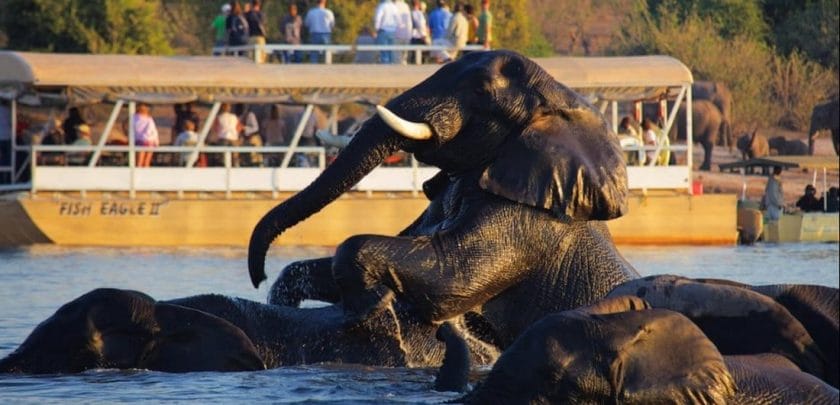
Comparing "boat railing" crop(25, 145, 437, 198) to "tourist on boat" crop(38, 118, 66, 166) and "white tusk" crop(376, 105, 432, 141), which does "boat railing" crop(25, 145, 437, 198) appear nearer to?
"tourist on boat" crop(38, 118, 66, 166)

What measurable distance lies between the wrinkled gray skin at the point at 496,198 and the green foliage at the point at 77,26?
3182 cm

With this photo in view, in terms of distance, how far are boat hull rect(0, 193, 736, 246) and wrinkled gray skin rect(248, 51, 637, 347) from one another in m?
17.2

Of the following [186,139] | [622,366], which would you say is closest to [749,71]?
[186,139]

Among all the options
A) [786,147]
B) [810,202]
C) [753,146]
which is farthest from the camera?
[786,147]

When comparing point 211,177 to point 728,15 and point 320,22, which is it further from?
point 728,15

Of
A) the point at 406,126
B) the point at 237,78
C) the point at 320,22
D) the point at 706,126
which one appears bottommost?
the point at 706,126

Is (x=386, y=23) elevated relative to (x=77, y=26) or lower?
elevated

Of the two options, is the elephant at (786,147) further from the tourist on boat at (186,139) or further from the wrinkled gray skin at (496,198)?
the wrinkled gray skin at (496,198)

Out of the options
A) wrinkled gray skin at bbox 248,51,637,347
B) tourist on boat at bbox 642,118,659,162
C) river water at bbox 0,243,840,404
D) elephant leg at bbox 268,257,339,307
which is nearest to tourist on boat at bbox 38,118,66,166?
river water at bbox 0,243,840,404

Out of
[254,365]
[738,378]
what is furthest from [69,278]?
[738,378]

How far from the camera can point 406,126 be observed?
1024 centimetres

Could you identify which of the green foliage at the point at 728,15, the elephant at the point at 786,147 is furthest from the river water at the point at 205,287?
the green foliage at the point at 728,15

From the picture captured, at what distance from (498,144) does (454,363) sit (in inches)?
52.0

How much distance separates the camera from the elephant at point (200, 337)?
1012 centimetres
